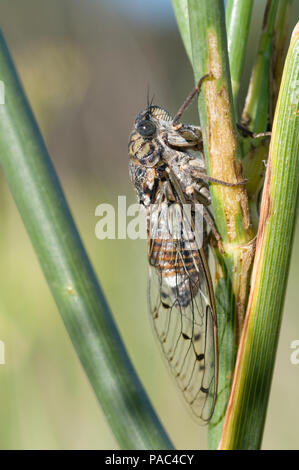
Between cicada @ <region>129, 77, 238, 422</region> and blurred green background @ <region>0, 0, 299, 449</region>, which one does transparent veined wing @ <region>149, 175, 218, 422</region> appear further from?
blurred green background @ <region>0, 0, 299, 449</region>

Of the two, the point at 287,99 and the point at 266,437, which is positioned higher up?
the point at 287,99

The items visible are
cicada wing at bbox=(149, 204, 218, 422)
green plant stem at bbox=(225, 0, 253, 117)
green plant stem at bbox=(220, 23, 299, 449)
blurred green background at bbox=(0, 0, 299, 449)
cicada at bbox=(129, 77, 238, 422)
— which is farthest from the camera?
blurred green background at bbox=(0, 0, 299, 449)

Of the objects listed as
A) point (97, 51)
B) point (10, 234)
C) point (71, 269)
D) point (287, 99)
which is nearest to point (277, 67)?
point (287, 99)

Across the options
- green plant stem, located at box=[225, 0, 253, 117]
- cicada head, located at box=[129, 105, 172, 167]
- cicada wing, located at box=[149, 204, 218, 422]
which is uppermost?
green plant stem, located at box=[225, 0, 253, 117]

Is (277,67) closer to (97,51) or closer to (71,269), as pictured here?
(71,269)

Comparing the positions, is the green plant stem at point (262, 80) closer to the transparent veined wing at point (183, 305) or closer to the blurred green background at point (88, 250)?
the transparent veined wing at point (183, 305)

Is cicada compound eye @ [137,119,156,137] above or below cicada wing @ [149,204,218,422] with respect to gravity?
above

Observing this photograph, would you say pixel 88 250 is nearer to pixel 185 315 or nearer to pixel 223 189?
pixel 185 315

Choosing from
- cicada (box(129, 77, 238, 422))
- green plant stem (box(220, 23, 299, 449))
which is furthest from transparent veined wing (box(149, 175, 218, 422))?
green plant stem (box(220, 23, 299, 449))
